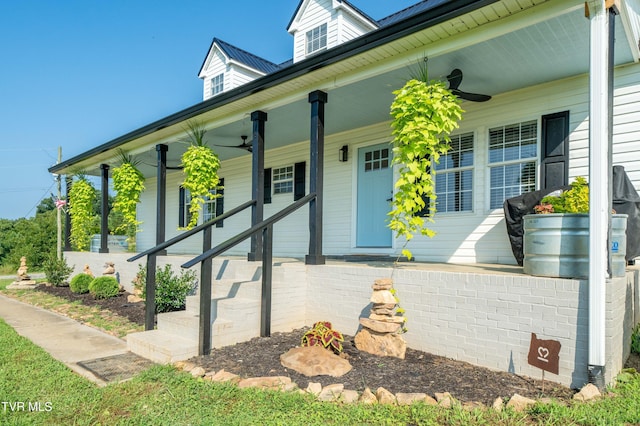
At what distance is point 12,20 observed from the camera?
11.8 metres

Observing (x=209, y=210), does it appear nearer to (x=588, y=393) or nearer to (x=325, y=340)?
(x=325, y=340)

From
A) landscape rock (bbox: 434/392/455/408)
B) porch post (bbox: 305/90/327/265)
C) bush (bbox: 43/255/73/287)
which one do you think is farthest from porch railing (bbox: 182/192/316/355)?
bush (bbox: 43/255/73/287)

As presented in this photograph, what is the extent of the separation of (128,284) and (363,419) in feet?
22.6

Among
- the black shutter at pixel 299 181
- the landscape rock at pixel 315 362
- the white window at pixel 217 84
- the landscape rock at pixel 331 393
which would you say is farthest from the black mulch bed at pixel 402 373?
the white window at pixel 217 84

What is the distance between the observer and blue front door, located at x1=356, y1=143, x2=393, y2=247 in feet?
21.8

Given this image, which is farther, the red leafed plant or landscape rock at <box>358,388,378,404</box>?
the red leafed plant

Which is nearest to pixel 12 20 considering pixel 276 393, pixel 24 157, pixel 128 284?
pixel 128 284

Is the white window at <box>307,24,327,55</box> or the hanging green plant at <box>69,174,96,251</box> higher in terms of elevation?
the white window at <box>307,24,327,55</box>

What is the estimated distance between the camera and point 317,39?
8.77 m

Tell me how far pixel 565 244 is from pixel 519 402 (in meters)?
1.20

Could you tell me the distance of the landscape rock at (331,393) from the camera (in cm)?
288

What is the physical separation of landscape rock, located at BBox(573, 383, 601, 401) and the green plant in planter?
1.27 meters

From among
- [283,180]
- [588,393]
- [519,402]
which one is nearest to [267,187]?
[283,180]

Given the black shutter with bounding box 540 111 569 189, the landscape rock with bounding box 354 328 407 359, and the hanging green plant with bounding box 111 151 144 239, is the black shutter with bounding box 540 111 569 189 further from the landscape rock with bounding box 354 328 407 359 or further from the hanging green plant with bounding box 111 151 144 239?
the hanging green plant with bounding box 111 151 144 239
